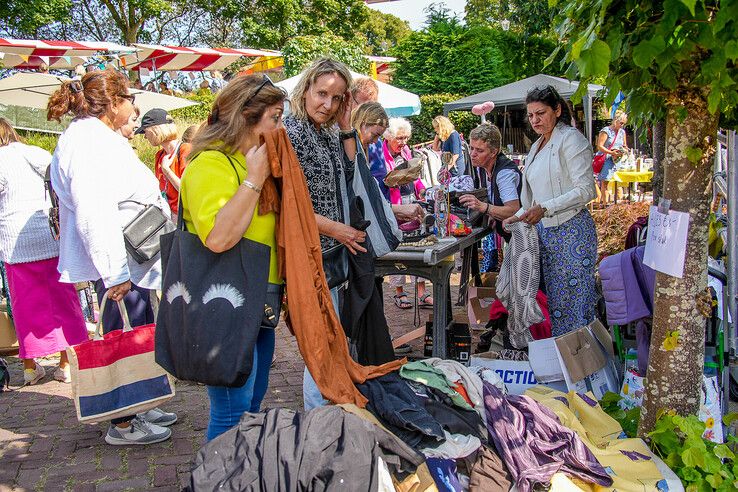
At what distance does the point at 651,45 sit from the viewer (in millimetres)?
2148

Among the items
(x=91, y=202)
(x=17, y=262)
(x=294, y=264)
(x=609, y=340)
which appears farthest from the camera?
(x=17, y=262)

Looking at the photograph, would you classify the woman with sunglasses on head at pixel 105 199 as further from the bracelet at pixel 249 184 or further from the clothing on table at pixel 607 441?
the clothing on table at pixel 607 441

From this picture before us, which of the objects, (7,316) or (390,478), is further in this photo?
(7,316)

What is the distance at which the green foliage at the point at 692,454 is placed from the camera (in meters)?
2.79

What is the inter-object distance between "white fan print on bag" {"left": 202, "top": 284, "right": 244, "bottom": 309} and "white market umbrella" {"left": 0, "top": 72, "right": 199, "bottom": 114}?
12.4 meters

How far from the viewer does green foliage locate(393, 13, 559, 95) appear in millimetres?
21422

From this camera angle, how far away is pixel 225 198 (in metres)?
2.37

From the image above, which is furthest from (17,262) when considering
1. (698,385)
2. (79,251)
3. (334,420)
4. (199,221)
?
(698,385)

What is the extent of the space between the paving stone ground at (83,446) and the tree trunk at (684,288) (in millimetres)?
2193

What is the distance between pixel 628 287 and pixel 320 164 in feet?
5.87

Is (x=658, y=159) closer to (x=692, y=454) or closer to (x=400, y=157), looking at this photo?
(x=692, y=454)

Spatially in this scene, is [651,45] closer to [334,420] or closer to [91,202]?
[334,420]

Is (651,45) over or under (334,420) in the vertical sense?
over

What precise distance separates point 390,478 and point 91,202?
221 centimetres
